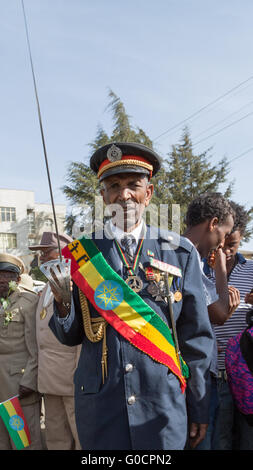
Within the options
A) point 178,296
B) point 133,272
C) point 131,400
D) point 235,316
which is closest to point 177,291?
point 178,296

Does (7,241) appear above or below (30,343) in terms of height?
above

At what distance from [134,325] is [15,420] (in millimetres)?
2053

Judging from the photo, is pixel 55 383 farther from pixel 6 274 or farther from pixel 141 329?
pixel 141 329

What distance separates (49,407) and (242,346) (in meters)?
1.92

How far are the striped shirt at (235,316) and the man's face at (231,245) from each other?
0.49 ft

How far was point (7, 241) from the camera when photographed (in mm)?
49250

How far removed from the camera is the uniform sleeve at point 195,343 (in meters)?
2.22

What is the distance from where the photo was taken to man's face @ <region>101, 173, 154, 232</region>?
238 centimetres

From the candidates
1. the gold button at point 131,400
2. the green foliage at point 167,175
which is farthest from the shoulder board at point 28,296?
the green foliage at point 167,175

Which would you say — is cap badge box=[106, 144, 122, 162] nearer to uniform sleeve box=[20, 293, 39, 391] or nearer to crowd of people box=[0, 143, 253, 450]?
crowd of people box=[0, 143, 253, 450]

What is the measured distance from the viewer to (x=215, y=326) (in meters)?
3.14
